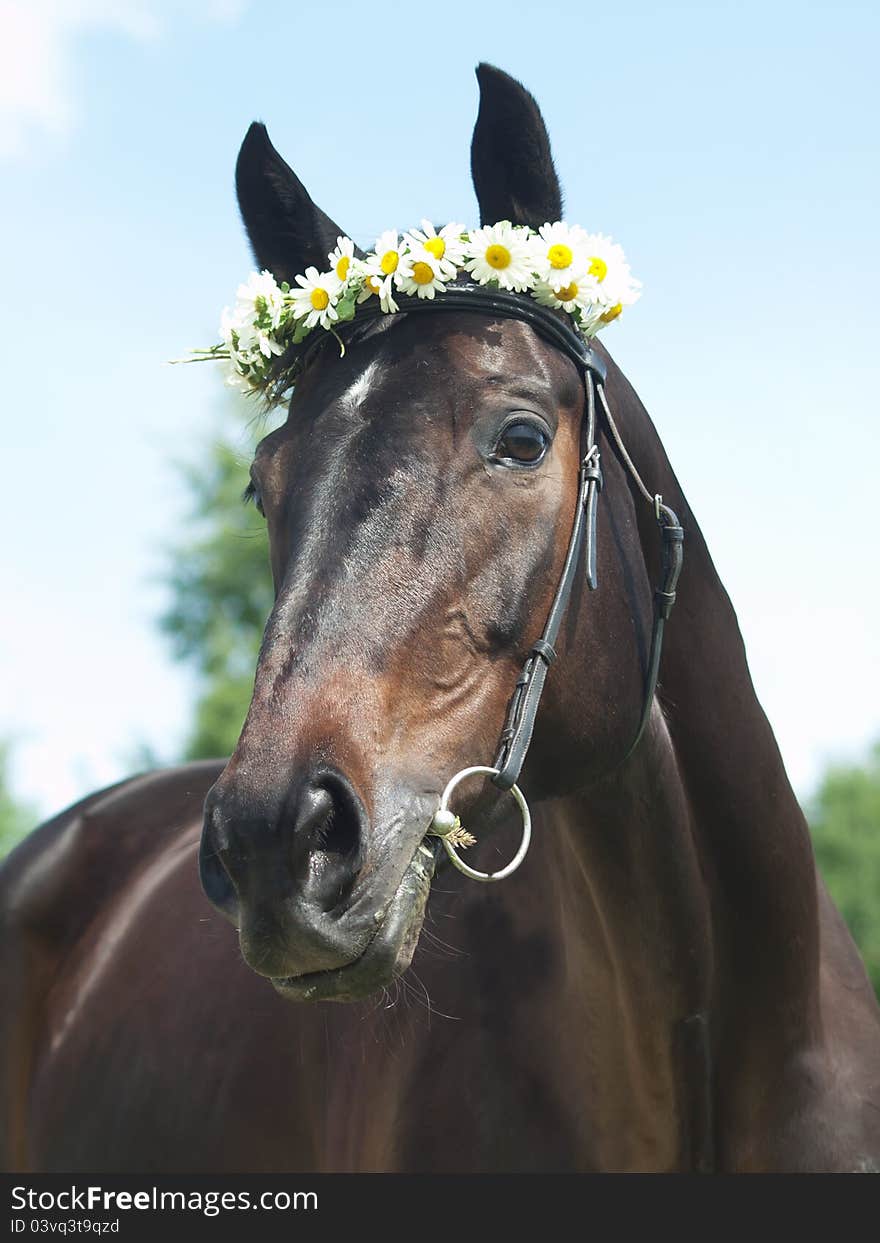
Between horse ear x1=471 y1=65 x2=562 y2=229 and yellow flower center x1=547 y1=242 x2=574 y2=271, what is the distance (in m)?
0.15

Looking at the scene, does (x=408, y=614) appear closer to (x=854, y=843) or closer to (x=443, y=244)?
(x=443, y=244)

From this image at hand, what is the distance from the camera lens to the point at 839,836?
33.1 meters

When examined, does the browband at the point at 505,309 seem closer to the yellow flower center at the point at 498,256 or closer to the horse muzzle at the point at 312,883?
the yellow flower center at the point at 498,256

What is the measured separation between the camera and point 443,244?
291 cm

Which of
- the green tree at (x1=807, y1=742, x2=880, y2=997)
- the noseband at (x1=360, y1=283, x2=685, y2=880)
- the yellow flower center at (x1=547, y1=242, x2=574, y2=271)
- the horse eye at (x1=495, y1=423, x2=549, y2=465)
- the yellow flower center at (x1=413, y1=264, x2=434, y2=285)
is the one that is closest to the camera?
the noseband at (x1=360, y1=283, x2=685, y2=880)

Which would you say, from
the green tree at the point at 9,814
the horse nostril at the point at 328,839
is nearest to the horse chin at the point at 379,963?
the horse nostril at the point at 328,839

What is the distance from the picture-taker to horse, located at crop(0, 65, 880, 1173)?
226 cm

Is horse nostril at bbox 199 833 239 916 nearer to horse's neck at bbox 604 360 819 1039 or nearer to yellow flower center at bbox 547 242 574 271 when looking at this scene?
horse's neck at bbox 604 360 819 1039

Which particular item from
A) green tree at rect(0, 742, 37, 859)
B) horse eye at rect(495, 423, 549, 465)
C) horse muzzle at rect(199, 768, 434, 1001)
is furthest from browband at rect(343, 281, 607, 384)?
green tree at rect(0, 742, 37, 859)

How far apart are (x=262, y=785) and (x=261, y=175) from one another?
1.85 m

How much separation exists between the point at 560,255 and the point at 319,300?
58 cm

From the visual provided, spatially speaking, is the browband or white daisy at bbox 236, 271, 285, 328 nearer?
the browband

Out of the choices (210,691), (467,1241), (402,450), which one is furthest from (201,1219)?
(210,691)

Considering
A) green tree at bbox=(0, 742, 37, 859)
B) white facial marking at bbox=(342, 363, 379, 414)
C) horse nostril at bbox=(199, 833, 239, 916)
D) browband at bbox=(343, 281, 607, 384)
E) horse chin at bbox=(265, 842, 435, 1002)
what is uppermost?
green tree at bbox=(0, 742, 37, 859)
